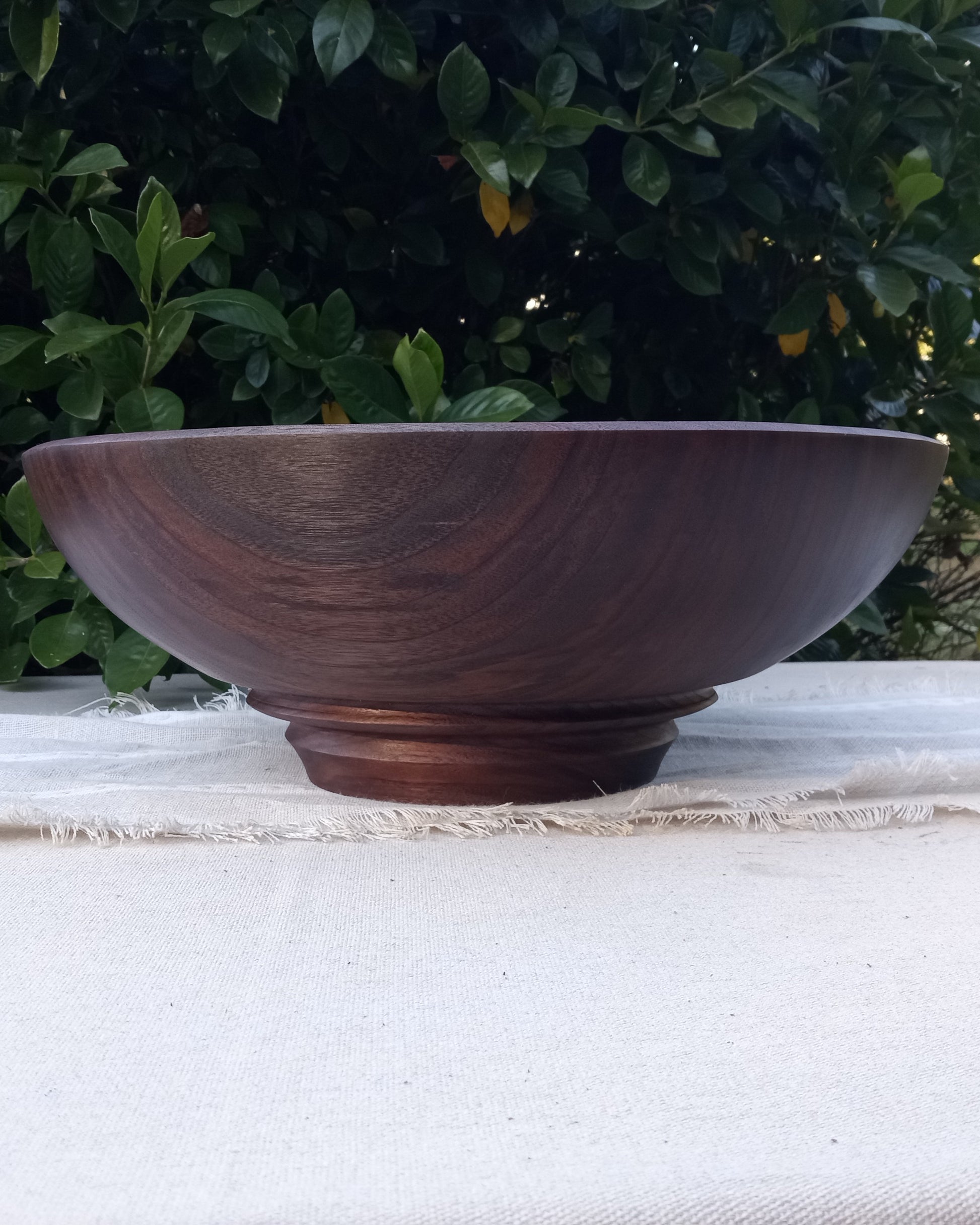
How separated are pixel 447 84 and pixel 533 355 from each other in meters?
0.24

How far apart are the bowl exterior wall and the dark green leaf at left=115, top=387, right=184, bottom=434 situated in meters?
0.14

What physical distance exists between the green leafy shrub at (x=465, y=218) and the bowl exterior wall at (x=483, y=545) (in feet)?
0.48

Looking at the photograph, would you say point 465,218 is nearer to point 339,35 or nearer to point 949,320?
point 339,35

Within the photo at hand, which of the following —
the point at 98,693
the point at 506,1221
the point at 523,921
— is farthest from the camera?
the point at 98,693

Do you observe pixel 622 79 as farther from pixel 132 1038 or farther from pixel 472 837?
pixel 132 1038

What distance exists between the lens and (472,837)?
396 mm

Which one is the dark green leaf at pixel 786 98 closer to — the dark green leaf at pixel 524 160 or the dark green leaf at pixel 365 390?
the dark green leaf at pixel 524 160

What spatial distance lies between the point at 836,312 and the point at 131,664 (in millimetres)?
515

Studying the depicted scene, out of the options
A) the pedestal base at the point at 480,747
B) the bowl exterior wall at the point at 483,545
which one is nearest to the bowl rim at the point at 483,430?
the bowl exterior wall at the point at 483,545

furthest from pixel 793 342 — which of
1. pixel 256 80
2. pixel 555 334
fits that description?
pixel 256 80

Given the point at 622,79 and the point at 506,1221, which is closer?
the point at 506,1221

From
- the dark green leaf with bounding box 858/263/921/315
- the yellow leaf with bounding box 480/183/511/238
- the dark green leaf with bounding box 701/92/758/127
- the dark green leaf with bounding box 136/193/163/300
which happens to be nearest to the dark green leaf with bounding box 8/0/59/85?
the dark green leaf with bounding box 136/193/163/300

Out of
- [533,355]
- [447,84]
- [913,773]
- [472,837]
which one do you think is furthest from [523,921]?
[533,355]

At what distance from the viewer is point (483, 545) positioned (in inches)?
13.2
